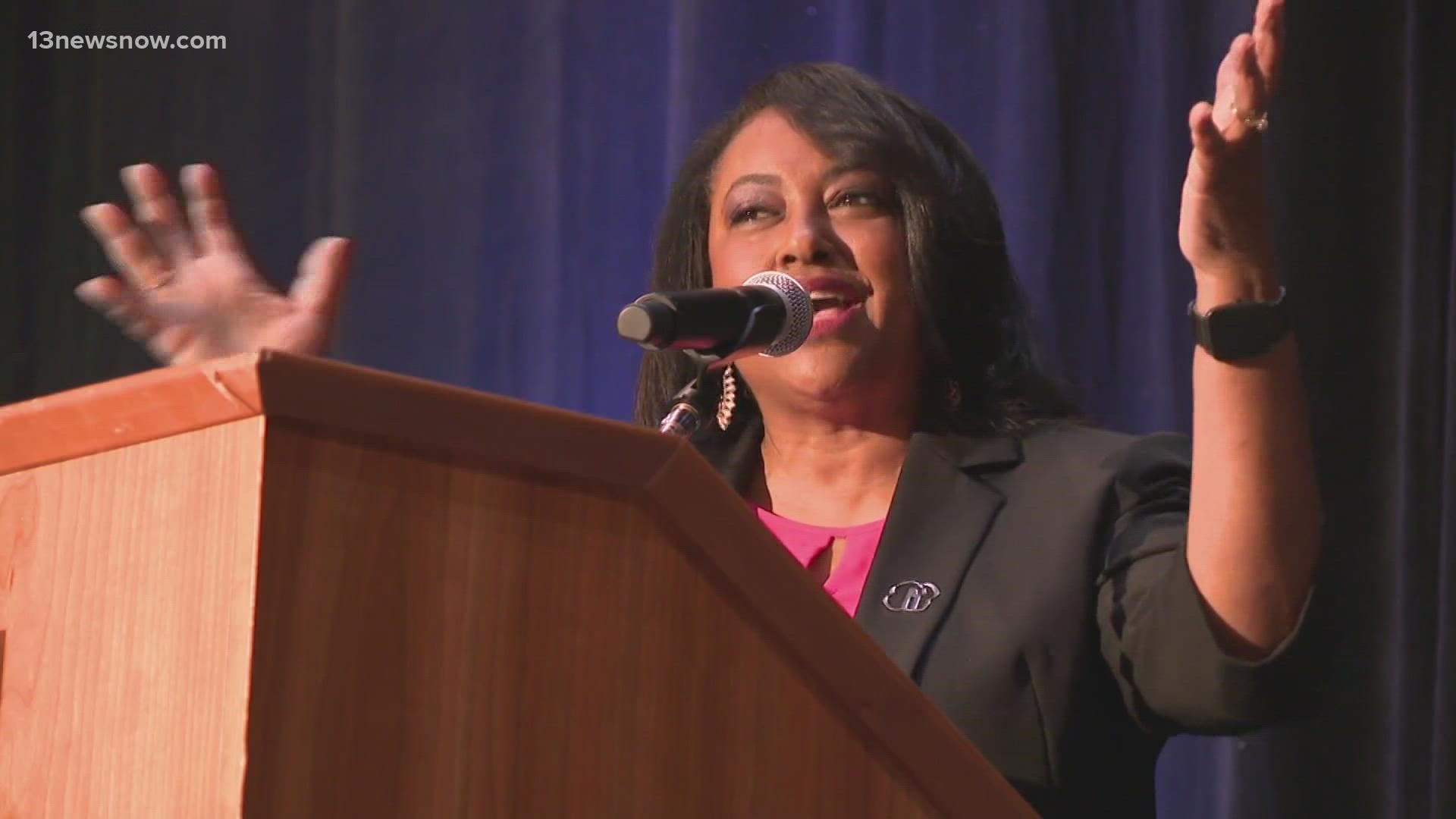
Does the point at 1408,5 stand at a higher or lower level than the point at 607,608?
higher

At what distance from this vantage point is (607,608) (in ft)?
2.75

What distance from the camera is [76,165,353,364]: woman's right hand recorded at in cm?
Result: 136

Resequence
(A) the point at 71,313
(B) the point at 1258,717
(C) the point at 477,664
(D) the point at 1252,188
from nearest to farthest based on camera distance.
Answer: (C) the point at 477,664 → (D) the point at 1252,188 → (B) the point at 1258,717 → (A) the point at 71,313

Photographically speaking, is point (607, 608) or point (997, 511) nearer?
point (607, 608)

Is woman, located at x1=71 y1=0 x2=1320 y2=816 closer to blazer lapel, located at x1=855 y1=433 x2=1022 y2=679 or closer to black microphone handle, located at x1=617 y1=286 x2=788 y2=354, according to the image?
blazer lapel, located at x1=855 y1=433 x2=1022 y2=679

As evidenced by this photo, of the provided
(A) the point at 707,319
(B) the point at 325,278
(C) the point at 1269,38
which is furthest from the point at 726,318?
(C) the point at 1269,38

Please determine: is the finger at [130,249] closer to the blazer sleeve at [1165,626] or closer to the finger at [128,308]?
the finger at [128,308]

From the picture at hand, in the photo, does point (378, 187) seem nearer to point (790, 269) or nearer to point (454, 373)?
point (454, 373)

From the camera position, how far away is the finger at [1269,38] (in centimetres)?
120

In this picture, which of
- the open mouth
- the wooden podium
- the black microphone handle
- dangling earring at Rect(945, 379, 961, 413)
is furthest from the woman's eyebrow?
the wooden podium

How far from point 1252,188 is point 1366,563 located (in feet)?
3.25

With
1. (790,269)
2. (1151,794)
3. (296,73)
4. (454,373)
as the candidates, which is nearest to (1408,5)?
(790,269)

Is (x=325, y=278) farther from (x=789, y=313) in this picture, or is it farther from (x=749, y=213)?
(x=749, y=213)

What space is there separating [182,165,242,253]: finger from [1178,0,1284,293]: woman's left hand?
762 millimetres
